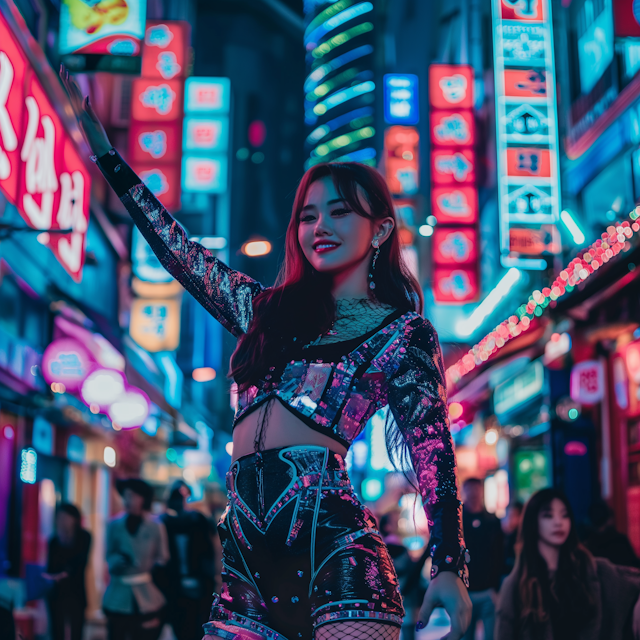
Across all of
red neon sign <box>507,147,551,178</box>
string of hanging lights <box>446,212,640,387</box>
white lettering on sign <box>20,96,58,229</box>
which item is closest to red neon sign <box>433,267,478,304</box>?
string of hanging lights <box>446,212,640,387</box>

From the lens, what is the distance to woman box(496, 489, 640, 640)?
14.5ft

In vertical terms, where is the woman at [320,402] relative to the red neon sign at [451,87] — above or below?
below

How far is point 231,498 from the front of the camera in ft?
6.20

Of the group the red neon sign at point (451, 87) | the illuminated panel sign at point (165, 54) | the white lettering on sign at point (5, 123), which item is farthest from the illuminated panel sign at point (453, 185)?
the white lettering on sign at point (5, 123)

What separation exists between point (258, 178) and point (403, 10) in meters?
52.6

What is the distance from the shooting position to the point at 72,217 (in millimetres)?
10094

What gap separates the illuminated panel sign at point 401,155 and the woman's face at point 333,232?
19731mm

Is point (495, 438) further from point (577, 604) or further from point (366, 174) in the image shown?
point (366, 174)

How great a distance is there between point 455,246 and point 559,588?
13.5 meters

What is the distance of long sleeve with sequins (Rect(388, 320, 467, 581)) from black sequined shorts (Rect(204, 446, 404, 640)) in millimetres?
134

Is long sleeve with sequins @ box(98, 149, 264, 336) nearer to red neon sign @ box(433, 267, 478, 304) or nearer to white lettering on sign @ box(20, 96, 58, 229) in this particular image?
white lettering on sign @ box(20, 96, 58, 229)

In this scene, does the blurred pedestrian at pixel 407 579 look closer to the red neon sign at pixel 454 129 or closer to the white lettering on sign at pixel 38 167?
the white lettering on sign at pixel 38 167

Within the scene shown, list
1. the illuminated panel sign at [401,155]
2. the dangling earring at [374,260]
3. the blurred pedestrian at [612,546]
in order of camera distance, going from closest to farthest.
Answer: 1. the dangling earring at [374,260]
2. the blurred pedestrian at [612,546]
3. the illuminated panel sign at [401,155]

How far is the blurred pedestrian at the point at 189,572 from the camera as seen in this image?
7379 millimetres
